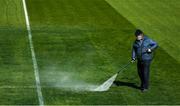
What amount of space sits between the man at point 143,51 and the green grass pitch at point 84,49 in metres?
0.72

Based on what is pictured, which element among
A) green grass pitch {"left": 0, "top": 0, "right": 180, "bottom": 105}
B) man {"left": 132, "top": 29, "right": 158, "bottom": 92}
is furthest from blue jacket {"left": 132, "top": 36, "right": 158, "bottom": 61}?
green grass pitch {"left": 0, "top": 0, "right": 180, "bottom": 105}

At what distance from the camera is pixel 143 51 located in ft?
53.2

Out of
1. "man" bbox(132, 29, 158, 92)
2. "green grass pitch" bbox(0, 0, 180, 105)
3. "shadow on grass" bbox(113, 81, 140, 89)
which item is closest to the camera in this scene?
"man" bbox(132, 29, 158, 92)

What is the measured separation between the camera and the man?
16125 mm

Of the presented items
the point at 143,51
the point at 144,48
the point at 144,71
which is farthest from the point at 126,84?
the point at 144,48

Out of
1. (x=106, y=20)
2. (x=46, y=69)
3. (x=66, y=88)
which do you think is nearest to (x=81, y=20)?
(x=106, y=20)

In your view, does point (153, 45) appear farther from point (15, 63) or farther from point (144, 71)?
point (15, 63)

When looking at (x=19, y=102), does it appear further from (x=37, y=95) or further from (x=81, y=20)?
(x=81, y=20)

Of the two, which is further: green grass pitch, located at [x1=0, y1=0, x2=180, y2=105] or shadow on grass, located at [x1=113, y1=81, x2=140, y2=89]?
shadow on grass, located at [x1=113, y1=81, x2=140, y2=89]

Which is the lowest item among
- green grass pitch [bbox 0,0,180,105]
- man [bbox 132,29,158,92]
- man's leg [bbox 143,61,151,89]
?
green grass pitch [bbox 0,0,180,105]

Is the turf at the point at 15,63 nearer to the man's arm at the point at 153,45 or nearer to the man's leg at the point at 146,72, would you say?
the man's leg at the point at 146,72

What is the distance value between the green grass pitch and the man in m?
0.72

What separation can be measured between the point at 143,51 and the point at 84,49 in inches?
243

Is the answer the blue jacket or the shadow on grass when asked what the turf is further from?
the blue jacket
